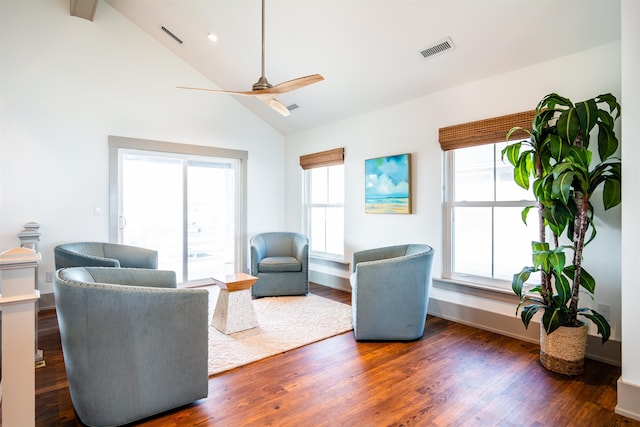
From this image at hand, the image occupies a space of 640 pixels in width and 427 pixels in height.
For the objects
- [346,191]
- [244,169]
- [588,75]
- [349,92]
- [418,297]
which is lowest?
[418,297]

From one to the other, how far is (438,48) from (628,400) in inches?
119

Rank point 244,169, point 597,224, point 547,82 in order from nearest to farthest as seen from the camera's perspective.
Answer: point 597,224 → point 547,82 → point 244,169

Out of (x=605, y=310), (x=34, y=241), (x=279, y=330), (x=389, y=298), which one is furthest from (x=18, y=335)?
(x=605, y=310)

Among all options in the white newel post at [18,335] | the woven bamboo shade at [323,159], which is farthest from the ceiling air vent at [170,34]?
the white newel post at [18,335]

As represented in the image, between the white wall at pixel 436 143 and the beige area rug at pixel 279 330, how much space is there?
1.08 m

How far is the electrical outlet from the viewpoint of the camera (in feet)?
8.64

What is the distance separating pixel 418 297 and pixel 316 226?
2728mm

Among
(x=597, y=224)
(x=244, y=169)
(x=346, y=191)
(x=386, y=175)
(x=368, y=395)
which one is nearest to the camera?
(x=368, y=395)

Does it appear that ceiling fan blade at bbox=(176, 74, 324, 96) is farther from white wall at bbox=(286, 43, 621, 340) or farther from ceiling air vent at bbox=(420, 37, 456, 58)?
white wall at bbox=(286, 43, 621, 340)

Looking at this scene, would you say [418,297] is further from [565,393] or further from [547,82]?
[547,82]

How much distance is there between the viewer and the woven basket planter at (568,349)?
2.43 metres

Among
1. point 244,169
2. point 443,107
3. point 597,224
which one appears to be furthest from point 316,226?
point 597,224

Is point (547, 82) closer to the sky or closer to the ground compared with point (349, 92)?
closer to the ground

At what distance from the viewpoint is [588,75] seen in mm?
2717
